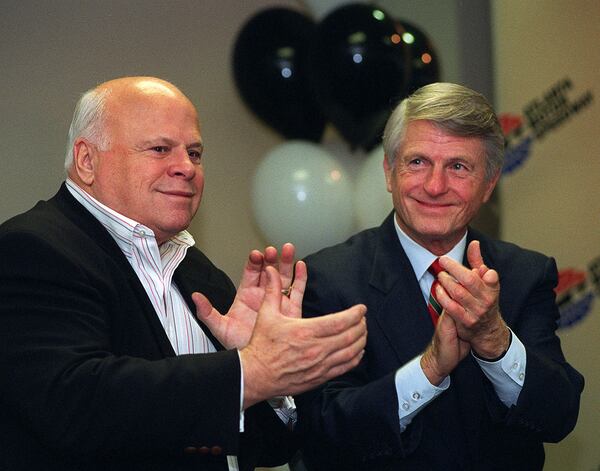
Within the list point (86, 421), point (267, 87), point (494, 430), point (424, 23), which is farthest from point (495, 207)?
point (86, 421)

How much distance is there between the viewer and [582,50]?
415 centimetres

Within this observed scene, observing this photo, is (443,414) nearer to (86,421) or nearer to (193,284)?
(193,284)

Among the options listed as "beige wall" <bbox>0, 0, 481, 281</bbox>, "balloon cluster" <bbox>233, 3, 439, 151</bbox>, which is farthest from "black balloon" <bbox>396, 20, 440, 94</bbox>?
"beige wall" <bbox>0, 0, 481, 281</bbox>

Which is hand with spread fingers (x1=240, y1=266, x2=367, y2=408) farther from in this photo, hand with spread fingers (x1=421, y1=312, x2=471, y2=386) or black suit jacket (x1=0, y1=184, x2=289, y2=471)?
hand with spread fingers (x1=421, y1=312, x2=471, y2=386)

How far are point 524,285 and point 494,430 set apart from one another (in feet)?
1.30

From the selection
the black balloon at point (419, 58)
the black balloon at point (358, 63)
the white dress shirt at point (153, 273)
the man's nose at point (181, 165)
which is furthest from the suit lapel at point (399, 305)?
the black balloon at point (419, 58)

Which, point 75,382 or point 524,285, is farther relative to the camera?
point 524,285

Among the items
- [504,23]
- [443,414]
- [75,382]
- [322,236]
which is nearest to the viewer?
[75,382]

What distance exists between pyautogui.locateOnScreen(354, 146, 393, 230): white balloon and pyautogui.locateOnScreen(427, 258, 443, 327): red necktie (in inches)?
54.3

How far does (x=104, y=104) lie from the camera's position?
229cm

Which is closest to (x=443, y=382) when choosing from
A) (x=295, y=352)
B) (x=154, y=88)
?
(x=295, y=352)

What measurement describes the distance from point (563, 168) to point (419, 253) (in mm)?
1867

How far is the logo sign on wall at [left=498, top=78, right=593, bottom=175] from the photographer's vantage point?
13.7 ft

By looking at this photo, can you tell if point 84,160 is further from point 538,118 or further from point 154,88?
point 538,118
